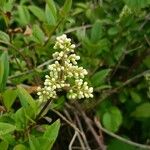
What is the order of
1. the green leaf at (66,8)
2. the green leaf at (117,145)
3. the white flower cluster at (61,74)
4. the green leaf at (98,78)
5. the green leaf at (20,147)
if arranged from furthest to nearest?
the green leaf at (117,145), the green leaf at (98,78), the green leaf at (66,8), the green leaf at (20,147), the white flower cluster at (61,74)

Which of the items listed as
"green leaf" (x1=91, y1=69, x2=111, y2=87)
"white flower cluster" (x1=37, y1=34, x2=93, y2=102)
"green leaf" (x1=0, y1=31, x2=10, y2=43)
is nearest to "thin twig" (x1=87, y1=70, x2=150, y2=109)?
"green leaf" (x1=91, y1=69, x2=111, y2=87)

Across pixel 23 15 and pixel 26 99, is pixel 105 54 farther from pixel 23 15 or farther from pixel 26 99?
pixel 26 99

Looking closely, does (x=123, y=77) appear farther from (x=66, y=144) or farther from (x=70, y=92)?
(x=70, y=92)

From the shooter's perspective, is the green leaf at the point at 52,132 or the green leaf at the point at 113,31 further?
the green leaf at the point at 113,31

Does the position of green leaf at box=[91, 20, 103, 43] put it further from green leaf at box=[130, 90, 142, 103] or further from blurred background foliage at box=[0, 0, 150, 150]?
green leaf at box=[130, 90, 142, 103]

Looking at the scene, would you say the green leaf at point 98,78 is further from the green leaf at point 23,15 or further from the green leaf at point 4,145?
the green leaf at point 4,145

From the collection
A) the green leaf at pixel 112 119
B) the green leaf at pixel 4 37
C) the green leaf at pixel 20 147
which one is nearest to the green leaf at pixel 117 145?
the green leaf at pixel 112 119
